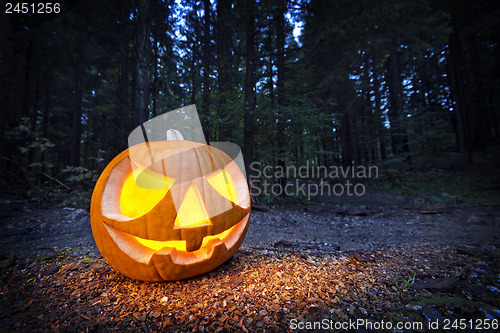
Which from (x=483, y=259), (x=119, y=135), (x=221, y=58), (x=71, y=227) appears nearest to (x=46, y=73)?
(x=119, y=135)

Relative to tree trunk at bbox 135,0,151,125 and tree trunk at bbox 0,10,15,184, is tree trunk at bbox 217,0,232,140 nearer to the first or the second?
tree trunk at bbox 135,0,151,125

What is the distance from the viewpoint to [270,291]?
1445 millimetres

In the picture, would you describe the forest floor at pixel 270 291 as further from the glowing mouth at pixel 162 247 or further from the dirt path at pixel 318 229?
the glowing mouth at pixel 162 247

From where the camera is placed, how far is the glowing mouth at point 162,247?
1.51m

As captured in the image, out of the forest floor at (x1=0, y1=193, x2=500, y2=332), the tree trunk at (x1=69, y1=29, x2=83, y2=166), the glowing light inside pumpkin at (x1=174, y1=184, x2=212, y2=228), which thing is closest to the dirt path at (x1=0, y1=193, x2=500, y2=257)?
the forest floor at (x1=0, y1=193, x2=500, y2=332)

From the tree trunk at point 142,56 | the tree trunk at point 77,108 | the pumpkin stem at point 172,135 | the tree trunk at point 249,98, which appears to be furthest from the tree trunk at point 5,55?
the tree trunk at point 77,108

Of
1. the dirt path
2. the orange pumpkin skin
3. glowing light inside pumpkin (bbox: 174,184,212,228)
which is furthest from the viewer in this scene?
the dirt path

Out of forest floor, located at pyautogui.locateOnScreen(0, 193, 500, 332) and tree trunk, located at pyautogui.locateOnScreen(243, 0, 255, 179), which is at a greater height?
tree trunk, located at pyautogui.locateOnScreen(243, 0, 255, 179)

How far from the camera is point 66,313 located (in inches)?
49.0

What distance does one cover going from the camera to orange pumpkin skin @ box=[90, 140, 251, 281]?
1492 millimetres

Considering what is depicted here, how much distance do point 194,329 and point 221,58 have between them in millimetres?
6595

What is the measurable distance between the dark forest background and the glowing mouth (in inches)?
151

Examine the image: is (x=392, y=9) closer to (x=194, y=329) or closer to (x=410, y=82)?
(x=194, y=329)

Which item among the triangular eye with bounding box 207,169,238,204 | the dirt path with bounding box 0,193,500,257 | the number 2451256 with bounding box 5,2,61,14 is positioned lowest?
the dirt path with bounding box 0,193,500,257
